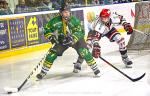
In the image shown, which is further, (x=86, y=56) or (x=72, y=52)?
(x=72, y=52)

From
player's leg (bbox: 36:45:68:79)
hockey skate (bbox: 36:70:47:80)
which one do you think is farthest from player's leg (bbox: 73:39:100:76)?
hockey skate (bbox: 36:70:47:80)

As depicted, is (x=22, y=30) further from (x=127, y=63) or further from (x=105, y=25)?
(x=127, y=63)

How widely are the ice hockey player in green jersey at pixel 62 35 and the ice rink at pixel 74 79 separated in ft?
1.12

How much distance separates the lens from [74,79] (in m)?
6.40

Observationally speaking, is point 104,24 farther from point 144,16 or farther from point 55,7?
point 55,7

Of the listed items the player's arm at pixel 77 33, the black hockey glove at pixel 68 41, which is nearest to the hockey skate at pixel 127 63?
the player's arm at pixel 77 33

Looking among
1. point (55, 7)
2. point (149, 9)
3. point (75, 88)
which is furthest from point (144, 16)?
point (75, 88)

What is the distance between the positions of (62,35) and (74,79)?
70 cm

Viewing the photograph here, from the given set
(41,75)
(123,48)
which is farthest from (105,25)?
(41,75)

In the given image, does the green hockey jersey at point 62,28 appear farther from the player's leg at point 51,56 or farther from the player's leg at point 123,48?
the player's leg at point 123,48

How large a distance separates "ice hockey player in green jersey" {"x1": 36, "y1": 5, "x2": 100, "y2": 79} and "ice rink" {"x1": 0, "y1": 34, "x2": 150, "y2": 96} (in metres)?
0.34

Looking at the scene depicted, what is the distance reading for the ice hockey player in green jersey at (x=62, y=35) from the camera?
6066 mm

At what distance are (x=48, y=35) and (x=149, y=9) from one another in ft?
14.0

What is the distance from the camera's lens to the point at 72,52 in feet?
30.8
